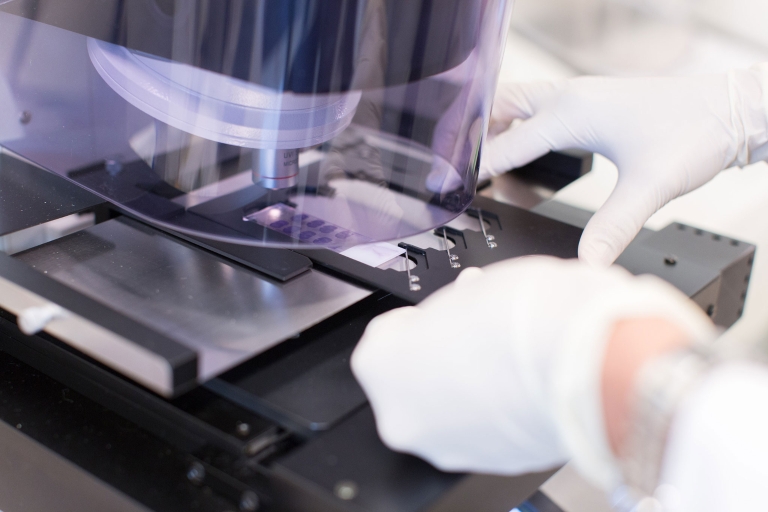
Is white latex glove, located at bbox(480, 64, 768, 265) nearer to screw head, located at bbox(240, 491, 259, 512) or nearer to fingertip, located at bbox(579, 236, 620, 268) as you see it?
fingertip, located at bbox(579, 236, 620, 268)

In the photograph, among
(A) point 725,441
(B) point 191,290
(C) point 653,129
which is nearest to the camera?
(A) point 725,441

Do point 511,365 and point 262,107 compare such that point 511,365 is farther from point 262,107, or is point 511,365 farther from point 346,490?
point 262,107

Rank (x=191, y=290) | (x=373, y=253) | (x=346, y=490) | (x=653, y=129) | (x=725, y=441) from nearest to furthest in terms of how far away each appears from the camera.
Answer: (x=725, y=441) → (x=346, y=490) → (x=191, y=290) → (x=373, y=253) → (x=653, y=129)

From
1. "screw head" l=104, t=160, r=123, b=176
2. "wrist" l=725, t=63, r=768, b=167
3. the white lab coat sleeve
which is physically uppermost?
"wrist" l=725, t=63, r=768, b=167

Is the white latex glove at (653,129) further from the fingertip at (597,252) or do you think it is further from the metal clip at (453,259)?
the metal clip at (453,259)

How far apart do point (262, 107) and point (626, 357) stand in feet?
1.31

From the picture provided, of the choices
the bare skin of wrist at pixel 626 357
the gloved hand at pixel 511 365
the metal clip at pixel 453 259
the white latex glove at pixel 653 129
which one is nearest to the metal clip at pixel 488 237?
the metal clip at pixel 453 259

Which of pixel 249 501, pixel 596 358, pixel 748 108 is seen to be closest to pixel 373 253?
pixel 249 501

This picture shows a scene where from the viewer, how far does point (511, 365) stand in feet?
1.37

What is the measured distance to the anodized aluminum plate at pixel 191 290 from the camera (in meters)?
0.57

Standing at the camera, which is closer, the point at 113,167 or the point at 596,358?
the point at 596,358

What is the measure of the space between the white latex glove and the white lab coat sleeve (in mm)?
545

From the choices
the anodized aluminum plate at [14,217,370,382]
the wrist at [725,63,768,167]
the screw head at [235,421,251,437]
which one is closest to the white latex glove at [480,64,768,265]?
the wrist at [725,63,768,167]

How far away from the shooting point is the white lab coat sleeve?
0.35 metres
